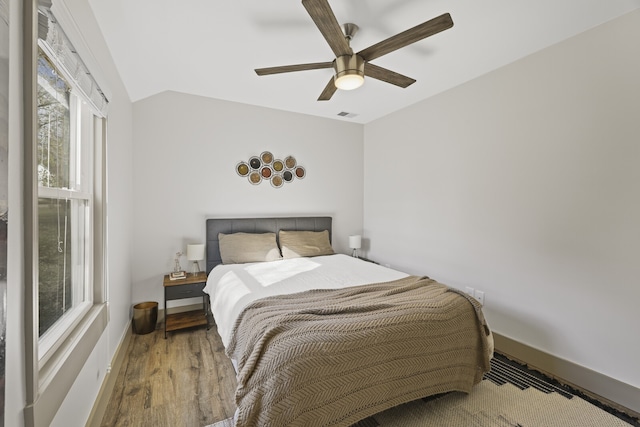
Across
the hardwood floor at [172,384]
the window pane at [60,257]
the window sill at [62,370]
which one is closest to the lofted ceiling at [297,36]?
the window pane at [60,257]

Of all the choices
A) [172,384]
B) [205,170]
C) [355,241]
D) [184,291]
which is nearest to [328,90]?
[205,170]

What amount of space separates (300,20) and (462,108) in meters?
1.95

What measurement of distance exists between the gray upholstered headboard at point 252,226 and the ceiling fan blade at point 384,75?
2.19 metres

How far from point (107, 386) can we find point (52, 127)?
5.66ft

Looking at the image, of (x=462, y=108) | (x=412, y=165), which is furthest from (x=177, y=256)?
(x=462, y=108)

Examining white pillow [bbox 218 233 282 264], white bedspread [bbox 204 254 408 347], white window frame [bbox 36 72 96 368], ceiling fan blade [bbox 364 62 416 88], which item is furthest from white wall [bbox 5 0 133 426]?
ceiling fan blade [bbox 364 62 416 88]

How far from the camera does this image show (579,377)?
220 centimetres

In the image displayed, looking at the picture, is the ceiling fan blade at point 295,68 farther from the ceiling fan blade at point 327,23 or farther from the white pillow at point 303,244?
the white pillow at point 303,244

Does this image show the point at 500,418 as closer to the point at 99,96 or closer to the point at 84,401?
the point at 84,401

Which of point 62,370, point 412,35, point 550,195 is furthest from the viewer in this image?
point 550,195

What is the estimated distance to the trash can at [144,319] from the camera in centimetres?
294

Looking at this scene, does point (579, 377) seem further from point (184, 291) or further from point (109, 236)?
point (109, 236)

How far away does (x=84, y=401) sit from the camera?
5.27 feet

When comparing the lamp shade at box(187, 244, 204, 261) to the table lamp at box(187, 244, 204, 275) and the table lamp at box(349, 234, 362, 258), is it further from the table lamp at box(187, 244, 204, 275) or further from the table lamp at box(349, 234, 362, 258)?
the table lamp at box(349, 234, 362, 258)
